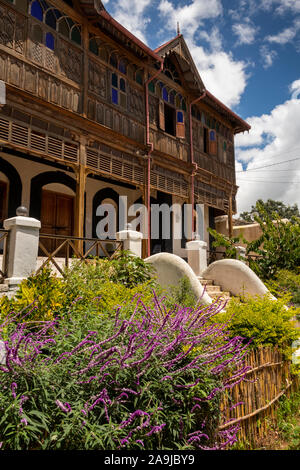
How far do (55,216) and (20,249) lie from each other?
244 inches

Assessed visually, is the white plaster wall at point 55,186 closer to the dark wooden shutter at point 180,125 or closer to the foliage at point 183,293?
the dark wooden shutter at point 180,125

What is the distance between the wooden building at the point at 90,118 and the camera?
9188mm

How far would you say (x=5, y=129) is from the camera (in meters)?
8.59

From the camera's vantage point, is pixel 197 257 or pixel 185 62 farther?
pixel 185 62

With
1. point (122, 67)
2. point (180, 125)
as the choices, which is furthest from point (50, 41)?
point (180, 125)

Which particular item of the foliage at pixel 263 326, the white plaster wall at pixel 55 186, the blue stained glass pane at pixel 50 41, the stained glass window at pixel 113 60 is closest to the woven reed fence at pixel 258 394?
the foliage at pixel 263 326

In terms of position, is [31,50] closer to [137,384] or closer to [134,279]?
[134,279]

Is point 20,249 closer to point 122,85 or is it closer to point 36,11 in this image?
point 36,11

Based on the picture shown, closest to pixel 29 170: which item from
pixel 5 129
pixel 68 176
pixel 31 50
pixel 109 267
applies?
pixel 68 176

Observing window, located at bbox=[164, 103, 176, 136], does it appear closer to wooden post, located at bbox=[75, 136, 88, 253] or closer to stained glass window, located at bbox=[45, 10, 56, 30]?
wooden post, located at bbox=[75, 136, 88, 253]

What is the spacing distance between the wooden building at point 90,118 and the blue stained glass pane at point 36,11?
3 centimetres

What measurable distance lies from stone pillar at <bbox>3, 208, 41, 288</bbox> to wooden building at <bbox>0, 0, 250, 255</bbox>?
131 inches

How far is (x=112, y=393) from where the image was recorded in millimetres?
2762
